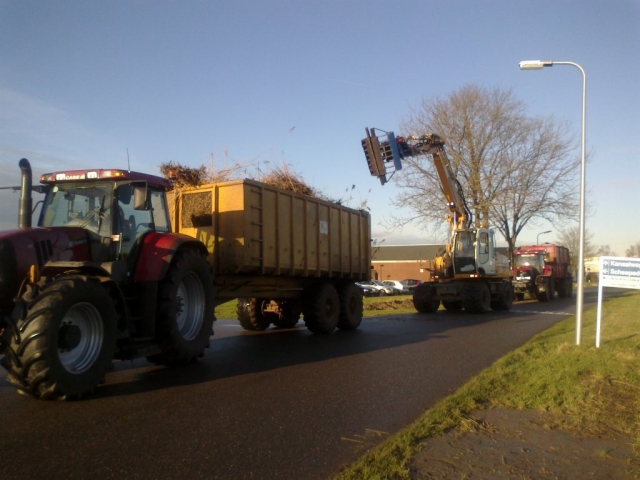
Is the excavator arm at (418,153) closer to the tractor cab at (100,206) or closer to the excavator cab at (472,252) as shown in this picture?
the excavator cab at (472,252)

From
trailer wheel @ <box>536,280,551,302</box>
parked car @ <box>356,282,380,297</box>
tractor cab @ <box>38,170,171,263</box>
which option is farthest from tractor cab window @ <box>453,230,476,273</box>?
parked car @ <box>356,282,380,297</box>

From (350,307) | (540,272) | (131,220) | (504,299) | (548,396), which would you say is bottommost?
(504,299)

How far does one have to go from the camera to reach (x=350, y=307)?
49.3 ft

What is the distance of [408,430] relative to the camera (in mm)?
5570

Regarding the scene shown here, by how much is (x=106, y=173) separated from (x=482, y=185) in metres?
29.7

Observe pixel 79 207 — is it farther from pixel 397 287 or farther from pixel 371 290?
pixel 397 287

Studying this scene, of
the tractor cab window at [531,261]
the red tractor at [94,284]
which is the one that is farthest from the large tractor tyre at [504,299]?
the red tractor at [94,284]

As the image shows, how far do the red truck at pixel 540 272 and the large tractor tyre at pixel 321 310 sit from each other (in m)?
20.1

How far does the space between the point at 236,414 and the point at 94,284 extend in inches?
89.1

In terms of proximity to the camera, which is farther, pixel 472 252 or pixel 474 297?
pixel 472 252

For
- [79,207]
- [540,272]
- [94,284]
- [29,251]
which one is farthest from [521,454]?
[540,272]

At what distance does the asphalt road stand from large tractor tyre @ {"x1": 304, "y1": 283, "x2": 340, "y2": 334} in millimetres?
2439

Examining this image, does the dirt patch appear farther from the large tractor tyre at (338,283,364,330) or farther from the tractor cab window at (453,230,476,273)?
the tractor cab window at (453,230,476,273)

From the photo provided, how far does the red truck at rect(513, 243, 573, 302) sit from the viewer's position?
31.7 metres
